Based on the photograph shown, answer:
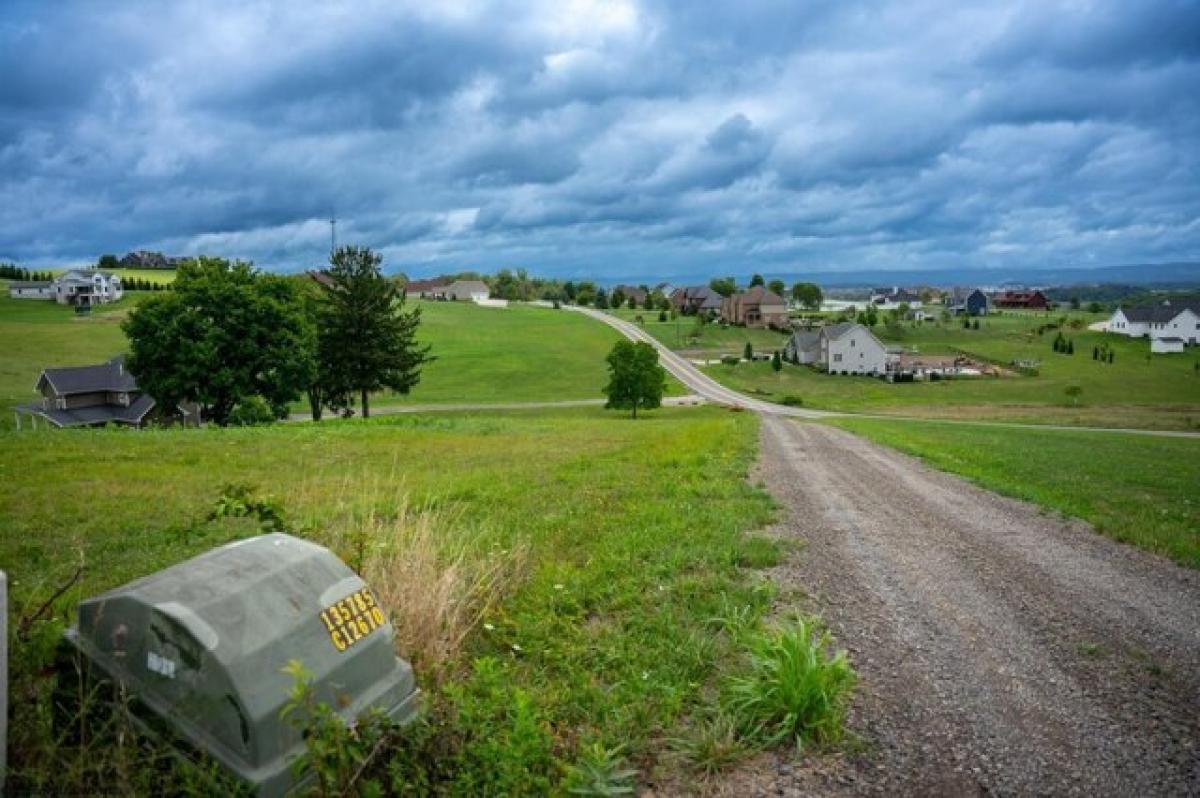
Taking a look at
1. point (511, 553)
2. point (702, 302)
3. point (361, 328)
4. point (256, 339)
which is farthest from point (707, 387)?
point (702, 302)

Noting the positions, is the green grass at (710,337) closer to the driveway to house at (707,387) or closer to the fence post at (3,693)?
the driveway to house at (707,387)

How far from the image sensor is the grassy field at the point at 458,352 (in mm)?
83125

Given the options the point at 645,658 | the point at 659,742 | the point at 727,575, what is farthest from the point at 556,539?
the point at 659,742

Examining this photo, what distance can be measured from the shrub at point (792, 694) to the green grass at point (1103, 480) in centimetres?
761

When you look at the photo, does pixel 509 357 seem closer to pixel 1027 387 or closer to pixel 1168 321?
pixel 1027 387

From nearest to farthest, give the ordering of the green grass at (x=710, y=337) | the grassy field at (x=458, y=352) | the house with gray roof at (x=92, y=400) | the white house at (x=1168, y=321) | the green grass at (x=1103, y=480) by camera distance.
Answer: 1. the green grass at (x=1103, y=480)
2. the house with gray roof at (x=92, y=400)
3. the grassy field at (x=458, y=352)
4. the green grass at (x=710, y=337)
5. the white house at (x=1168, y=321)

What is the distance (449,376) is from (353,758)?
3632 inches

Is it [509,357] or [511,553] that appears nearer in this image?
[511,553]

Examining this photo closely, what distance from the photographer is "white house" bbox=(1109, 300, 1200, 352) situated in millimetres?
134750

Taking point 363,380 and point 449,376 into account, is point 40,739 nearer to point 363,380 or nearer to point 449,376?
point 363,380

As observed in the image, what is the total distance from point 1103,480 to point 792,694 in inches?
727

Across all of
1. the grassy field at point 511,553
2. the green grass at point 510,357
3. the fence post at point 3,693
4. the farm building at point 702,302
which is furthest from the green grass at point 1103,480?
the farm building at point 702,302

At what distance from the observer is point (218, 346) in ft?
151

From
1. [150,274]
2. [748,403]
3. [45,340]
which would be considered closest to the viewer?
[748,403]
